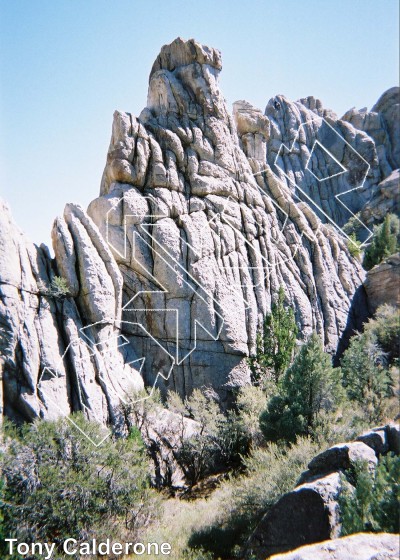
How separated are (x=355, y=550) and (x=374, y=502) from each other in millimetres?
3271

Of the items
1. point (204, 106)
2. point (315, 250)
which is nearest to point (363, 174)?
point (315, 250)

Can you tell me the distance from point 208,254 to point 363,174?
1512 inches

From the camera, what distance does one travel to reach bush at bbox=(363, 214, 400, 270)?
43031mm

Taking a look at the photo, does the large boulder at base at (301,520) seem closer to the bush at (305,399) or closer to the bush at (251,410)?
the bush at (305,399)

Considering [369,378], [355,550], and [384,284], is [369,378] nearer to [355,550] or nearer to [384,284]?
[384,284]

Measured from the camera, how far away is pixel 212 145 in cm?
3400

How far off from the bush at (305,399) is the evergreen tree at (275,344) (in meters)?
4.27

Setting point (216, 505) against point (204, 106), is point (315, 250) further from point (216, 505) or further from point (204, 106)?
point (216, 505)

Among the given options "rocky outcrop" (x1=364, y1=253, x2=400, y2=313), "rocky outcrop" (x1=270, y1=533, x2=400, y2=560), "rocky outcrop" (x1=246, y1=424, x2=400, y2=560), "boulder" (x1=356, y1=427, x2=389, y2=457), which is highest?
"rocky outcrop" (x1=364, y1=253, x2=400, y2=313)

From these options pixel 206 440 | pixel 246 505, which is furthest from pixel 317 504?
pixel 206 440

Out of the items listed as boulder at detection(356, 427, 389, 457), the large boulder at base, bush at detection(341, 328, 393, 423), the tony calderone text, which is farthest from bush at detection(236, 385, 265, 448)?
boulder at detection(356, 427, 389, 457)

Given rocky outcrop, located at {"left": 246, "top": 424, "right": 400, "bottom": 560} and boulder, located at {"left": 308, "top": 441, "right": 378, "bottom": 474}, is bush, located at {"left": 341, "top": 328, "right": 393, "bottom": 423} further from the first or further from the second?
boulder, located at {"left": 308, "top": 441, "right": 378, "bottom": 474}

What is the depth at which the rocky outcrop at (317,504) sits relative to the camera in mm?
13141

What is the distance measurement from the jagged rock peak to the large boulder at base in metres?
28.8
